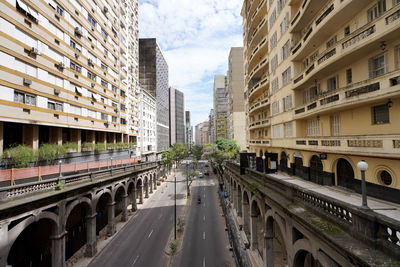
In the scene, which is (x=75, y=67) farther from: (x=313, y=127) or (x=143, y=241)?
(x=313, y=127)

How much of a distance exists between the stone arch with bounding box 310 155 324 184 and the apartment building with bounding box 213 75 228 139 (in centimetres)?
7971

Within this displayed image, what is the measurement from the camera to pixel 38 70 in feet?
66.2

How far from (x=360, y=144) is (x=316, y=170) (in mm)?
6471

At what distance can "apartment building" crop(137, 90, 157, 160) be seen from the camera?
60.8 m

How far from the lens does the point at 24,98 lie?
18891mm

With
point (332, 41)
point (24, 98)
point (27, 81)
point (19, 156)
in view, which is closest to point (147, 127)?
point (24, 98)

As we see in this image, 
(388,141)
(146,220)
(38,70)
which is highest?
(38,70)

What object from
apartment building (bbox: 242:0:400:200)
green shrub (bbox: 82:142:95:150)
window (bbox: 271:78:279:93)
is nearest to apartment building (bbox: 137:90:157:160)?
green shrub (bbox: 82:142:95:150)

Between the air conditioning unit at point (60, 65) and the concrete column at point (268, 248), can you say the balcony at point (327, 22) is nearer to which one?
the concrete column at point (268, 248)

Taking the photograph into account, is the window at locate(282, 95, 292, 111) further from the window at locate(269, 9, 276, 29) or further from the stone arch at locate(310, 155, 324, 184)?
the window at locate(269, 9, 276, 29)

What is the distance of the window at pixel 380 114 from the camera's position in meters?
11.5

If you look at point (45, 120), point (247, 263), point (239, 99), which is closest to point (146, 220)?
point (247, 263)

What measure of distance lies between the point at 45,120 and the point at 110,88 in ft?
56.7

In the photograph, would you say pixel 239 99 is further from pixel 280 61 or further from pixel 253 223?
pixel 253 223
